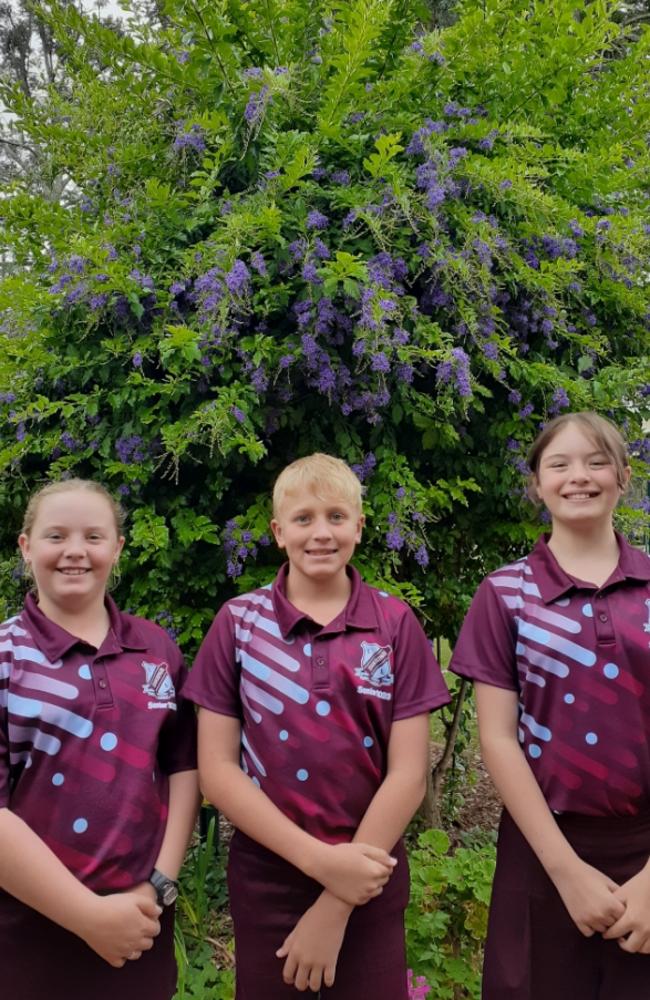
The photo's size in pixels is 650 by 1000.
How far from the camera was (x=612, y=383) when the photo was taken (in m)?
2.87

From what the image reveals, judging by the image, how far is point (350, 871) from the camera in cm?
170

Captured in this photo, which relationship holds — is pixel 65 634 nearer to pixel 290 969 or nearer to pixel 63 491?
pixel 63 491

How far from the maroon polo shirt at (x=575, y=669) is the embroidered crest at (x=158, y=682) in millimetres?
666

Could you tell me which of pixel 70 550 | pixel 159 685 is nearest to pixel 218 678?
pixel 159 685

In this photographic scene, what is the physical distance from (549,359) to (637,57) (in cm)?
122

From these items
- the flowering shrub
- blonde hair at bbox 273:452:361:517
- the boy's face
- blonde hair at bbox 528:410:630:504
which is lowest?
the boy's face

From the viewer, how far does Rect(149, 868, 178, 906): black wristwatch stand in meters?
1.74

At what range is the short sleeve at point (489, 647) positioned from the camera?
6.23ft

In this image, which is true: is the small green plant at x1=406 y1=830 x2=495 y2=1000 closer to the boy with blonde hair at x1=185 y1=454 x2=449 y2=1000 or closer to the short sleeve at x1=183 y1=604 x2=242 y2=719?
the boy with blonde hair at x1=185 y1=454 x2=449 y2=1000

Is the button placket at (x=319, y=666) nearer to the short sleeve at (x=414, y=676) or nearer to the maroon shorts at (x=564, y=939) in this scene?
the short sleeve at (x=414, y=676)

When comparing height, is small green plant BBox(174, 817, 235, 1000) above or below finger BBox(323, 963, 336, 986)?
below

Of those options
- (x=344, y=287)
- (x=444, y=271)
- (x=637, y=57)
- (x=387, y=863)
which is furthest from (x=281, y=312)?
(x=637, y=57)

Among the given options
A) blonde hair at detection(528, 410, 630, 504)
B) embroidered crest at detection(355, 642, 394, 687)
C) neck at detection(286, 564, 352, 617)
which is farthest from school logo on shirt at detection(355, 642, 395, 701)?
blonde hair at detection(528, 410, 630, 504)

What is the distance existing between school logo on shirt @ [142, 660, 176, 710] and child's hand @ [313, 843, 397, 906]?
47 centimetres
